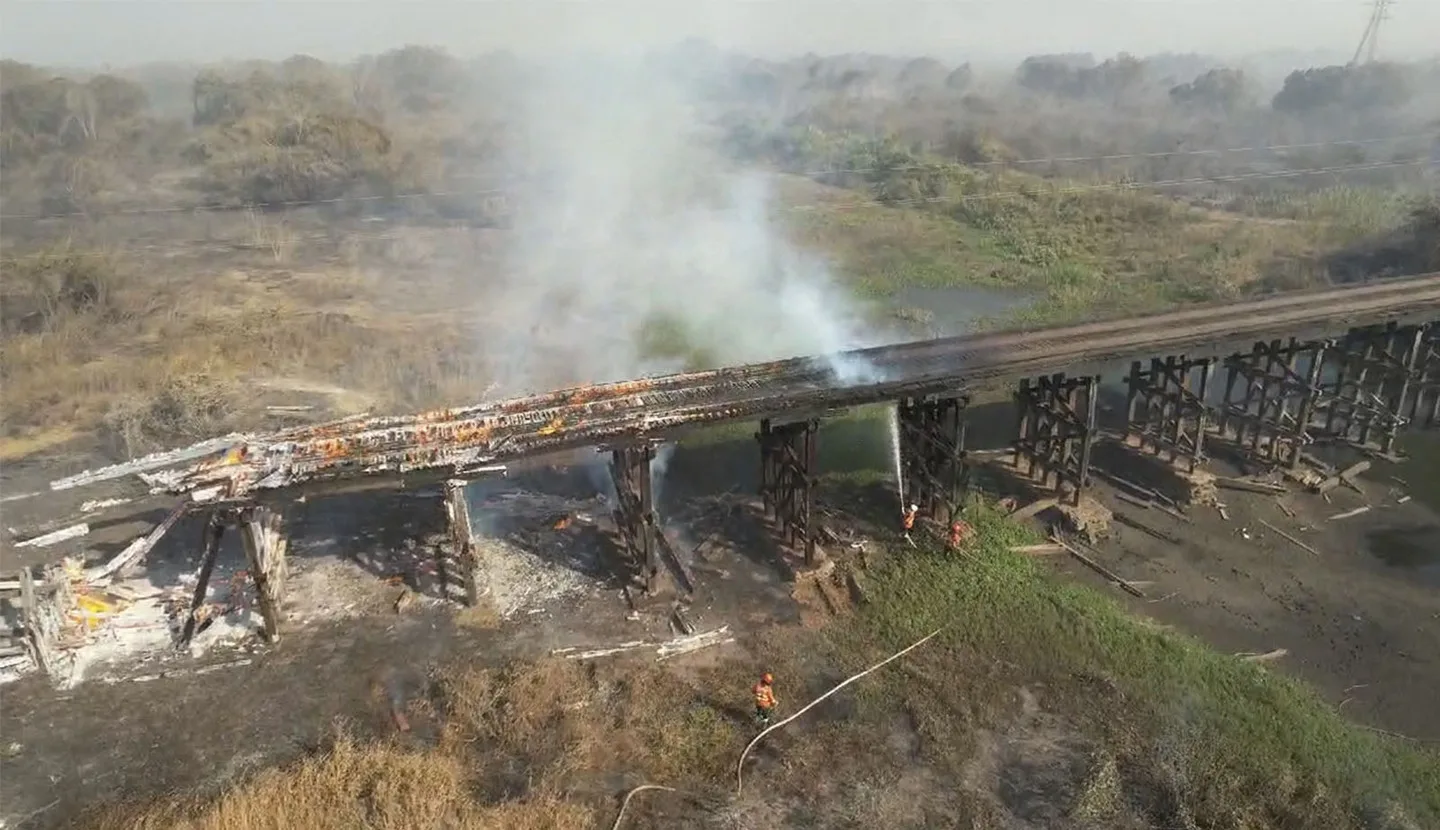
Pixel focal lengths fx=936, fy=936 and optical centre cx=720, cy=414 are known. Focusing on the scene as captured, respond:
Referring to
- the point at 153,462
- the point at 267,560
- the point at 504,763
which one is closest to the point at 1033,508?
the point at 504,763

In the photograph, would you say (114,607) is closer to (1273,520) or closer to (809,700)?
(809,700)

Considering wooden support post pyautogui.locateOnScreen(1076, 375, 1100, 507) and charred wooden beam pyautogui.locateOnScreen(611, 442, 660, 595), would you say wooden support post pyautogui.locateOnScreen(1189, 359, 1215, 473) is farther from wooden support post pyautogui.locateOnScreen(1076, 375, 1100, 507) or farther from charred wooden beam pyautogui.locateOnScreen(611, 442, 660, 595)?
charred wooden beam pyautogui.locateOnScreen(611, 442, 660, 595)

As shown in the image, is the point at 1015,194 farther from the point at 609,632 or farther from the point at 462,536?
the point at 462,536

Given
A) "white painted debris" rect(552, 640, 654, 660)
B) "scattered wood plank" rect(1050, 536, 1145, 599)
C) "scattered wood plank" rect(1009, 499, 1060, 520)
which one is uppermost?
"scattered wood plank" rect(1009, 499, 1060, 520)

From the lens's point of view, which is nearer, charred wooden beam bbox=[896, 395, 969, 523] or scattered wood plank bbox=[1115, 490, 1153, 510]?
charred wooden beam bbox=[896, 395, 969, 523]

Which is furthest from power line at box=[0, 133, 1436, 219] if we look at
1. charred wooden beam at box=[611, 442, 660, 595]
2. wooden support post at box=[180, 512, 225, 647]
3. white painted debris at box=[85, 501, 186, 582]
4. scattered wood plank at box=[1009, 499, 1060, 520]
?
scattered wood plank at box=[1009, 499, 1060, 520]

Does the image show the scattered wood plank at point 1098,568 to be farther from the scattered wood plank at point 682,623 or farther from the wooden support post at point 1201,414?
the scattered wood plank at point 682,623
